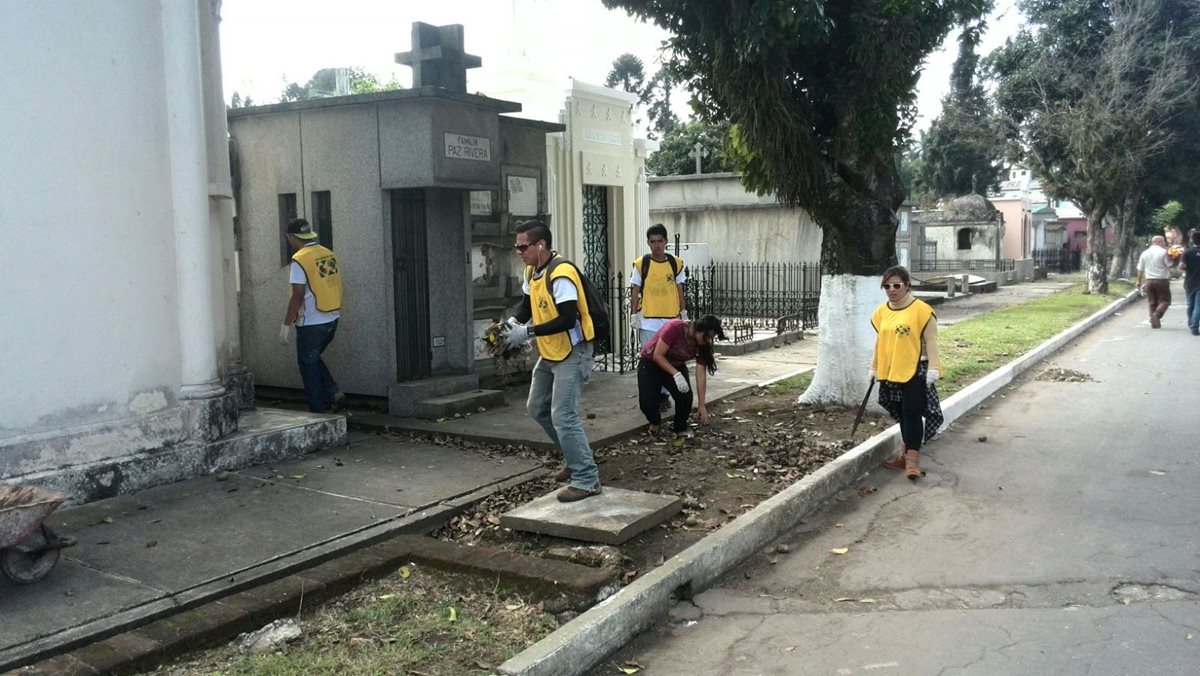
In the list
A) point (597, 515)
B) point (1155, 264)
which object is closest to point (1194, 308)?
point (1155, 264)

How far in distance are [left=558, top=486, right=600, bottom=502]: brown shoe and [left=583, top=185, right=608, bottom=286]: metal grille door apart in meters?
6.80

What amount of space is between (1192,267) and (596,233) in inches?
419

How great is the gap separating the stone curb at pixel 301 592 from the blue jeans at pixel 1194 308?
15.2 m

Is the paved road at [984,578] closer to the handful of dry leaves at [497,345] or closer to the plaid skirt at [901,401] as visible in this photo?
the plaid skirt at [901,401]

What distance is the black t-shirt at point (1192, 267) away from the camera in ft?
51.6

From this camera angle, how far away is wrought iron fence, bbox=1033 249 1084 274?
147ft

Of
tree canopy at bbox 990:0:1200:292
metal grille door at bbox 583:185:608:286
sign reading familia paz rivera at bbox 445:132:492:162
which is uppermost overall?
tree canopy at bbox 990:0:1200:292

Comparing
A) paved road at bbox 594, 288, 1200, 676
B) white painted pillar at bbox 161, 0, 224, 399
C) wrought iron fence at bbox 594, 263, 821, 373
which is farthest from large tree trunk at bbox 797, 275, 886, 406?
wrought iron fence at bbox 594, 263, 821, 373

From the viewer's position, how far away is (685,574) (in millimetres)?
4828

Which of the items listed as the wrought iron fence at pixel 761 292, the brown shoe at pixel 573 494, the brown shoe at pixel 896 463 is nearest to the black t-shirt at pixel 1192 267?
the wrought iron fence at pixel 761 292

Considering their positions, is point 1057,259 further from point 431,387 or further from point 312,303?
point 312,303

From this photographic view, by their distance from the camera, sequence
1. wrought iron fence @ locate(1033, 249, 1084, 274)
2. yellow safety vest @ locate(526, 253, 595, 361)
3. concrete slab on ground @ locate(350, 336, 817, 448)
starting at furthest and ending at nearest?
wrought iron fence @ locate(1033, 249, 1084, 274) → concrete slab on ground @ locate(350, 336, 817, 448) → yellow safety vest @ locate(526, 253, 595, 361)

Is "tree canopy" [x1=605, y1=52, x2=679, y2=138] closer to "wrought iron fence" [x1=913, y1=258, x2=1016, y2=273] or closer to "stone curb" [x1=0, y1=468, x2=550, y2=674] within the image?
"wrought iron fence" [x1=913, y1=258, x2=1016, y2=273]

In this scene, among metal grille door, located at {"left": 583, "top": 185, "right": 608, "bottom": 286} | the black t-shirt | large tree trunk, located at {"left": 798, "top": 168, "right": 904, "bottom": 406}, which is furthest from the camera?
the black t-shirt
